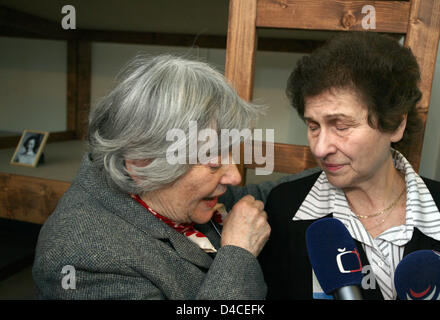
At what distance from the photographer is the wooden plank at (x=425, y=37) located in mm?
1135

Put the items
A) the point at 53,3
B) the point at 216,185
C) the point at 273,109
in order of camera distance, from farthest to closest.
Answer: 1. the point at 273,109
2. the point at 53,3
3. the point at 216,185

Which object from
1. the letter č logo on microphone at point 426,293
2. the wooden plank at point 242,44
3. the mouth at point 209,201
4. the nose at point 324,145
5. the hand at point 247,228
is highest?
the wooden plank at point 242,44

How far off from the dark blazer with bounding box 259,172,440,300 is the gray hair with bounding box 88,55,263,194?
36cm

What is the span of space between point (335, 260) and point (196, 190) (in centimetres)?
40

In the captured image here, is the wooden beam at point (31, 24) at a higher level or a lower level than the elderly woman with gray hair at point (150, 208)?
higher

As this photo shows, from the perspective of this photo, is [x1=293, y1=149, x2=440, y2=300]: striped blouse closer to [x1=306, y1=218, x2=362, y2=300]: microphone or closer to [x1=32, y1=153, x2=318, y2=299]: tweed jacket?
[x1=306, y1=218, x2=362, y2=300]: microphone

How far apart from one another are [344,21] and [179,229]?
0.87 meters

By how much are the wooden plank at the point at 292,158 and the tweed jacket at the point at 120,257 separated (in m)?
0.50

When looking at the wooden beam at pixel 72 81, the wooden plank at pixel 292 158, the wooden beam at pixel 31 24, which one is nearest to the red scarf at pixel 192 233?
the wooden plank at pixel 292 158

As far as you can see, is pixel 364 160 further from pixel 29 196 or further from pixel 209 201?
pixel 29 196

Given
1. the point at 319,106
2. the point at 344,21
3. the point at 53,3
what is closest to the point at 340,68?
the point at 319,106

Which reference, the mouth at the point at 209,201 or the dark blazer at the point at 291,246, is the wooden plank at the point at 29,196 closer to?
the mouth at the point at 209,201

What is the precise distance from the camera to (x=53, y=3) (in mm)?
1930

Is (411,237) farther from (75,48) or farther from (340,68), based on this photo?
(75,48)
